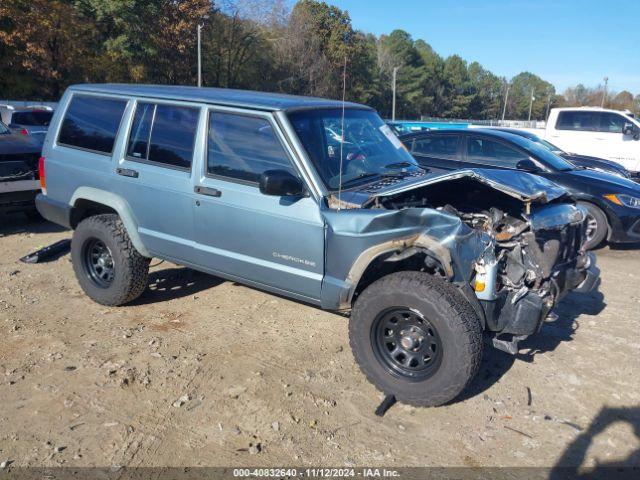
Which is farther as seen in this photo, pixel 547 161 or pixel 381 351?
pixel 547 161

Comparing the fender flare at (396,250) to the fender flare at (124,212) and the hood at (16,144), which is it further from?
the hood at (16,144)

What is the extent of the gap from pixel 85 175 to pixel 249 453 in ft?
10.4

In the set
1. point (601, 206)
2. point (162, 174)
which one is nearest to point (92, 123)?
point (162, 174)

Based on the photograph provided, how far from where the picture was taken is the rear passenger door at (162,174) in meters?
4.40

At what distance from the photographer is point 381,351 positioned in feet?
12.1

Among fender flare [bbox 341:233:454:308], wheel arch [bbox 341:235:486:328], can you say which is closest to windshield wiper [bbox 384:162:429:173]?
wheel arch [bbox 341:235:486:328]

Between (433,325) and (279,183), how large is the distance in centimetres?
138

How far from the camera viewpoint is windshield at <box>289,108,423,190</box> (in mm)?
4012

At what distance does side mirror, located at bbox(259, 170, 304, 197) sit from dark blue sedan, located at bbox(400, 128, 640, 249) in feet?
12.6

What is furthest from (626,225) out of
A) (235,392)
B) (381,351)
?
(235,392)

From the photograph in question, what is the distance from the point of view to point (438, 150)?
8586 mm

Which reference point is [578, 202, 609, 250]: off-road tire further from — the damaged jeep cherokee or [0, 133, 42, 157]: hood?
[0, 133, 42, 157]: hood

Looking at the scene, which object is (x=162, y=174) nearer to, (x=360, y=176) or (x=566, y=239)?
(x=360, y=176)

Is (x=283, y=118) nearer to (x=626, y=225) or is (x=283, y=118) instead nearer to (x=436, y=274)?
(x=436, y=274)
